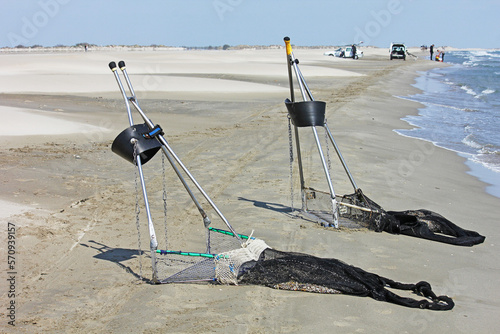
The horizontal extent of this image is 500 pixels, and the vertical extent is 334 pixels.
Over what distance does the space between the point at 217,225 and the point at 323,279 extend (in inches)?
81.4

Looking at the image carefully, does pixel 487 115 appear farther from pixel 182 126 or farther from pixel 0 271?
pixel 0 271

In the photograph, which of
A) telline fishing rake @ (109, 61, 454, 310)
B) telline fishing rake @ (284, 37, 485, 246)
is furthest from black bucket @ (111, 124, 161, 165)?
telline fishing rake @ (284, 37, 485, 246)

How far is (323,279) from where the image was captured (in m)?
4.79

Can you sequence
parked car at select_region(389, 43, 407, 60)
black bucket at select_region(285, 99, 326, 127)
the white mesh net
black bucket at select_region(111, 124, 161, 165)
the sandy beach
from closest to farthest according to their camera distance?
the sandy beach → the white mesh net → black bucket at select_region(111, 124, 161, 165) → black bucket at select_region(285, 99, 326, 127) → parked car at select_region(389, 43, 407, 60)

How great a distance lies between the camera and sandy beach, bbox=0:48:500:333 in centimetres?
432

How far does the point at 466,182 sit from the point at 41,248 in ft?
23.4

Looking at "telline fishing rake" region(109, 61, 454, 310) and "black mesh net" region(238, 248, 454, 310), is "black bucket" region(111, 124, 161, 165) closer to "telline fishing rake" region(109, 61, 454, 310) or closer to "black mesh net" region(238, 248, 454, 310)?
"telline fishing rake" region(109, 61, 454, 310)

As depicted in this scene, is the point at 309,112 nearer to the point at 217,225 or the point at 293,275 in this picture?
the point at 217,225

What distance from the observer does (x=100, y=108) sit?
54.7ft

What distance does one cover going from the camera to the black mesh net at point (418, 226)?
20.6ft

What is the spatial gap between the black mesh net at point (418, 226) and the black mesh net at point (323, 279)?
152cm

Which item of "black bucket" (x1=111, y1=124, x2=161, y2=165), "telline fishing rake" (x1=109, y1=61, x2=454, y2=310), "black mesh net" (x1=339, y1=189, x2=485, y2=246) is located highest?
"black bucket" (x1=111, y1=124, x2=161, y2=165)

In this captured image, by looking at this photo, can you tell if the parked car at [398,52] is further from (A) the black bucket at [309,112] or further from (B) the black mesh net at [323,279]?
(B) the black mesh net at [323,279]

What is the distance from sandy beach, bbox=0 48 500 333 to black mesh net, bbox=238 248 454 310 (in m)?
0.10
